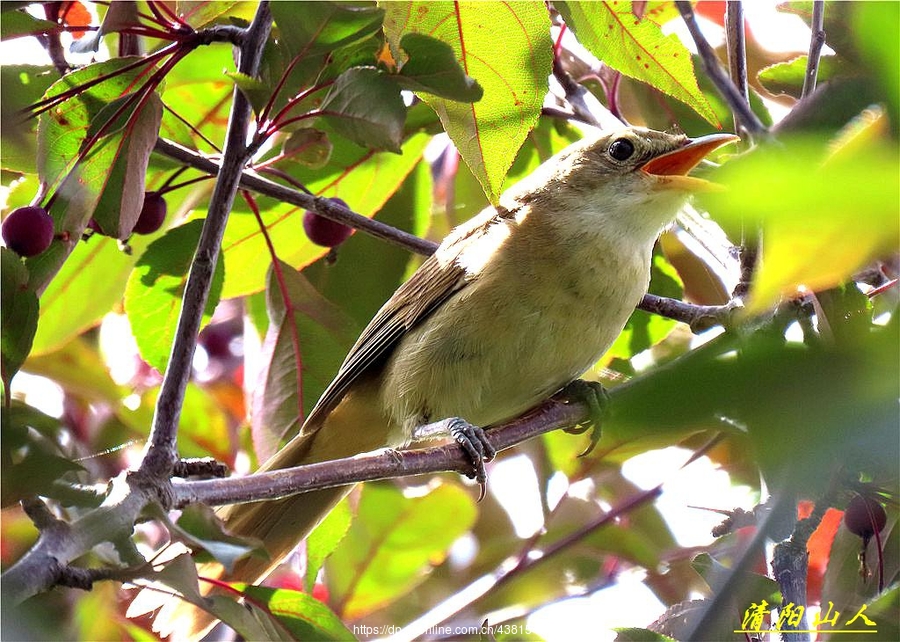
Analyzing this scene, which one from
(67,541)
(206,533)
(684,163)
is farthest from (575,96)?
(67,541)

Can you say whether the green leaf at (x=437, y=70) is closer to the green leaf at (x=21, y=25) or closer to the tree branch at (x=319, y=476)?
the tree branch at (x=319, y=476)

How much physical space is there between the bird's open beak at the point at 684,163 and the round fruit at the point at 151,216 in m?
1.79

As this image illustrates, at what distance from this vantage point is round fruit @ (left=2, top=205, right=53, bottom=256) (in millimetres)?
2236

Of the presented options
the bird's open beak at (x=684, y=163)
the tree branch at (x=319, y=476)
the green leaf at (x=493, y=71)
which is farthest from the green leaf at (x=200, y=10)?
the bird's open beak at (x=684, y=163)

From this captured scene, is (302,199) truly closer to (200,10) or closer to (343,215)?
(343,215)

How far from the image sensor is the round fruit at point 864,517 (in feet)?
8.20

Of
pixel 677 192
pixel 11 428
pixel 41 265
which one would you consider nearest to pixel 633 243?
pixel 677 192

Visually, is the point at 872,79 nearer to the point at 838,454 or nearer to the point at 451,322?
the point at 838,454

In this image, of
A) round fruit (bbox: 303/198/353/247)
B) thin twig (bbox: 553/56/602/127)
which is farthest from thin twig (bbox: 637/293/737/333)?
round fruit (bbox: 303/198/353/247)

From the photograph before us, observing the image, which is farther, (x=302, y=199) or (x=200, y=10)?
(x=302, y=199)

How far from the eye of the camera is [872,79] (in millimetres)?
717

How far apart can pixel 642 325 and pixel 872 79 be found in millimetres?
3004

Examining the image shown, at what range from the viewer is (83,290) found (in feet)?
11.5

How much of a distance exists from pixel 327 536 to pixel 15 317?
1598 millimetres
